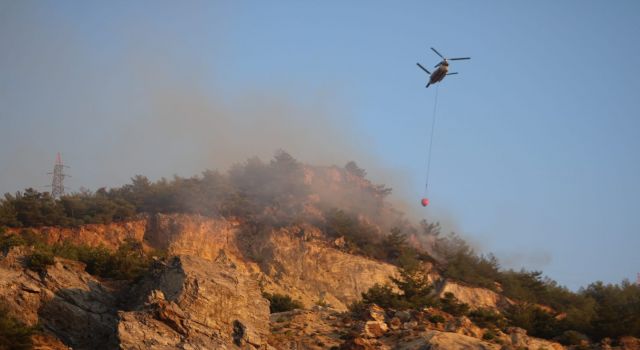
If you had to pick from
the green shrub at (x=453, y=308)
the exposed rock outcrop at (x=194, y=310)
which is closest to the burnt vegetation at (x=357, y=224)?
the green shrub at (x=453, y=308)

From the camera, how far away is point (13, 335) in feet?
75.8

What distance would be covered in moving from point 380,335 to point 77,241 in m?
24.4

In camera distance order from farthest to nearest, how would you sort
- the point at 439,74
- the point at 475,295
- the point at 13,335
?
1. the point at 475,295
2. the point at 439,74
3. the point at 13,335

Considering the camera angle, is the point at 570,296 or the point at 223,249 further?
the point at 570,296

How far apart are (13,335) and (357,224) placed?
117 ft

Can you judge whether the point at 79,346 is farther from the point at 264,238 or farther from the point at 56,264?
the point at 264,238

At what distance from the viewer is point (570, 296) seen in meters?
56.7

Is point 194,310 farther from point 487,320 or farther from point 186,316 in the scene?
point 487,320

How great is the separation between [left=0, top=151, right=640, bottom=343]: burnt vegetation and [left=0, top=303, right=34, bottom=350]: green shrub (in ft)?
40.0

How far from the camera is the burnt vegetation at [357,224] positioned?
1588 inches

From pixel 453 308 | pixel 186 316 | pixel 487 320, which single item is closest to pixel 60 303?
pixel 186 316

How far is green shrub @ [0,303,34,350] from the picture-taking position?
22562 mm

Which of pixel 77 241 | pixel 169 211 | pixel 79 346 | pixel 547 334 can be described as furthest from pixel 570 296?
pixel 79 346

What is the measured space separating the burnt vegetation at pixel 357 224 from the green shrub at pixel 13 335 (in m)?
12.2
